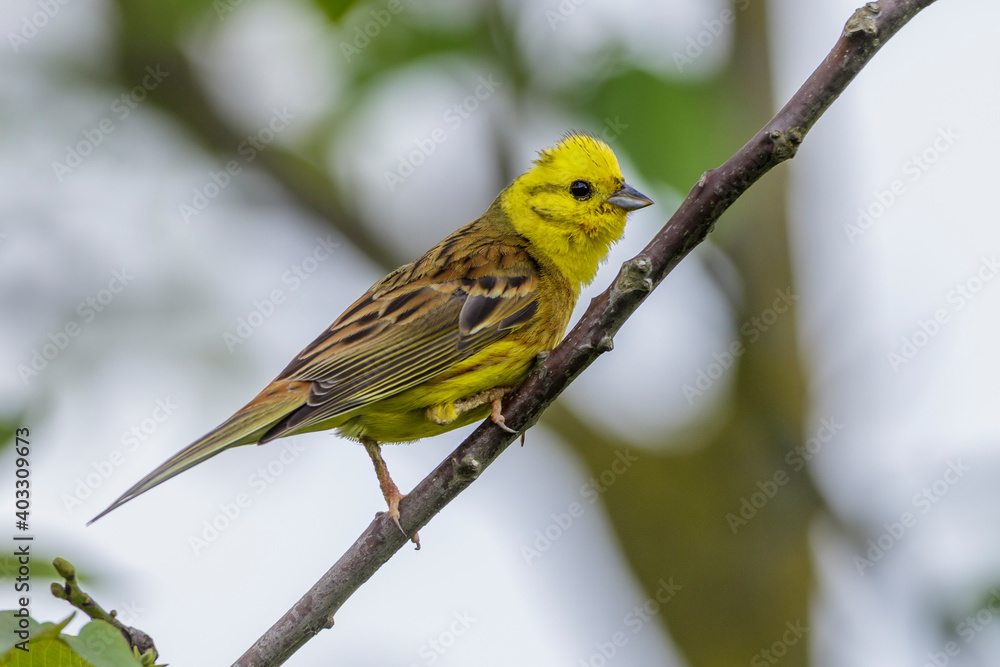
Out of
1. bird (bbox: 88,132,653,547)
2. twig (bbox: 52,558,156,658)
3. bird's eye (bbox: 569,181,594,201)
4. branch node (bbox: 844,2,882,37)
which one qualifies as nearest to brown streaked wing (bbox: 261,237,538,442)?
bird (bbox: 88,132,653,547)

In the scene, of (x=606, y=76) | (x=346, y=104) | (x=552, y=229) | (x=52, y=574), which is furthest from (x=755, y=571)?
(x=52, y=574)

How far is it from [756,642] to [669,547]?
79 cm

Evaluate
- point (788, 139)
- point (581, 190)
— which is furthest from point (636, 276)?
point (581, 190)

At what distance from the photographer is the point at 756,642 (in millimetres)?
6422

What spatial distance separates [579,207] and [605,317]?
2.54 metres

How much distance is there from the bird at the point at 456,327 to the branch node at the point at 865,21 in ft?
5.28

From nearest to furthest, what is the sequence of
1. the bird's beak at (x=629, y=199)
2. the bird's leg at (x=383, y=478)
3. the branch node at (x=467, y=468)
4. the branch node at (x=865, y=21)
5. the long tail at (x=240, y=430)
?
the branch node at (x=865, y=21) → the branch node at (x=467, y=468) → the long tail at (x=240, y=430) → the bird's leg at (x=383, y=478) → the bird's beak at (x=629, y=199)

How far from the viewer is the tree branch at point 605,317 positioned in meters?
2.68

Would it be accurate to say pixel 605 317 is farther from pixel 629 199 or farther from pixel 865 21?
pixel 629 199

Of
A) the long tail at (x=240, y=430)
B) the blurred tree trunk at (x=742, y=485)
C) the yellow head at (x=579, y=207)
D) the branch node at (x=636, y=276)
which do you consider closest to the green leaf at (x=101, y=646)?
the long tail at (x=240, y=430)

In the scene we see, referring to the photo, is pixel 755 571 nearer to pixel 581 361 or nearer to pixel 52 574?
pixel 581 361

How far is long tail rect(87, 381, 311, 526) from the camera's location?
363 centimetres

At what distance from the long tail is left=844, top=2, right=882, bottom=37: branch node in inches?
95.2

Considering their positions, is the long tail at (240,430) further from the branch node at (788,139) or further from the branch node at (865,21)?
the branch node at (865,21)
